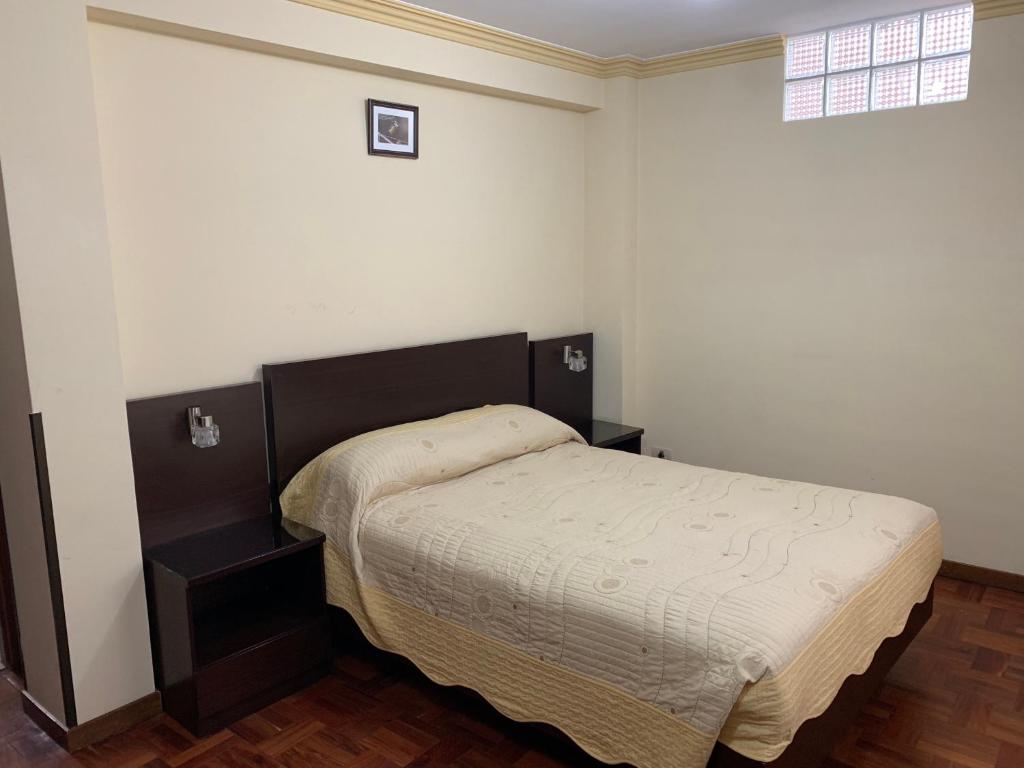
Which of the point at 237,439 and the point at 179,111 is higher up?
the point at 179,111

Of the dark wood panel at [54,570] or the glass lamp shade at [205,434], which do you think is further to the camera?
the glass lamp shade at [205,434]

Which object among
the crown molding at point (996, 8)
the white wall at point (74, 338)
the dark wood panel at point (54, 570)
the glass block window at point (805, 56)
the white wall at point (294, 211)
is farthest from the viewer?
the glass block window at point (805, 56)

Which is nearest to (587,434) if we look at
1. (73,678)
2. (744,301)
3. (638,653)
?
(744,301)

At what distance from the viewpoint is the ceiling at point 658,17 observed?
3092mm

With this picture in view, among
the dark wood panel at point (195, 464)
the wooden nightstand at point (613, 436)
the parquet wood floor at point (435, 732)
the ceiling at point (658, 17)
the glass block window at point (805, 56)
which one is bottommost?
the parquet wood floor at point (435, 732)

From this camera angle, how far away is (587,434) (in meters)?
4.02

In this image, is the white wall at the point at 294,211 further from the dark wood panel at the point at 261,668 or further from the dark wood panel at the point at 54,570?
the dark wood panel at the point at 261,668

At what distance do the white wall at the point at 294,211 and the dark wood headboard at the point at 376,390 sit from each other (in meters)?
0.10

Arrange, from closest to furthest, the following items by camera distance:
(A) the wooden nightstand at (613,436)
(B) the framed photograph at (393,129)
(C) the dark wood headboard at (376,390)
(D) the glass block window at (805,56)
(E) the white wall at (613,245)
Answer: (C) the dark wood headboard at (376,390) < (B) the framed photograph at (393,129) < (D) the glass block window at (805,56) < (A) the wooden nightstand at (613,436) < (E) the white wall at (613,245)

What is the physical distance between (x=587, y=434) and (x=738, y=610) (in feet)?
6.92

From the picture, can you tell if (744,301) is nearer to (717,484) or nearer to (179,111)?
(717,484)

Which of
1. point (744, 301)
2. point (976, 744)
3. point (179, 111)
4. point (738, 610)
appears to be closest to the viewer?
point (738, 610)

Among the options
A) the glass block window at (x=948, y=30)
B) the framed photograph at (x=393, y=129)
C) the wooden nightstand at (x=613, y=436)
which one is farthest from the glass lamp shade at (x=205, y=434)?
the glass block window at (x=948, y=30)

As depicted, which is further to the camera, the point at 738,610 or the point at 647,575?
the point at 647,575
